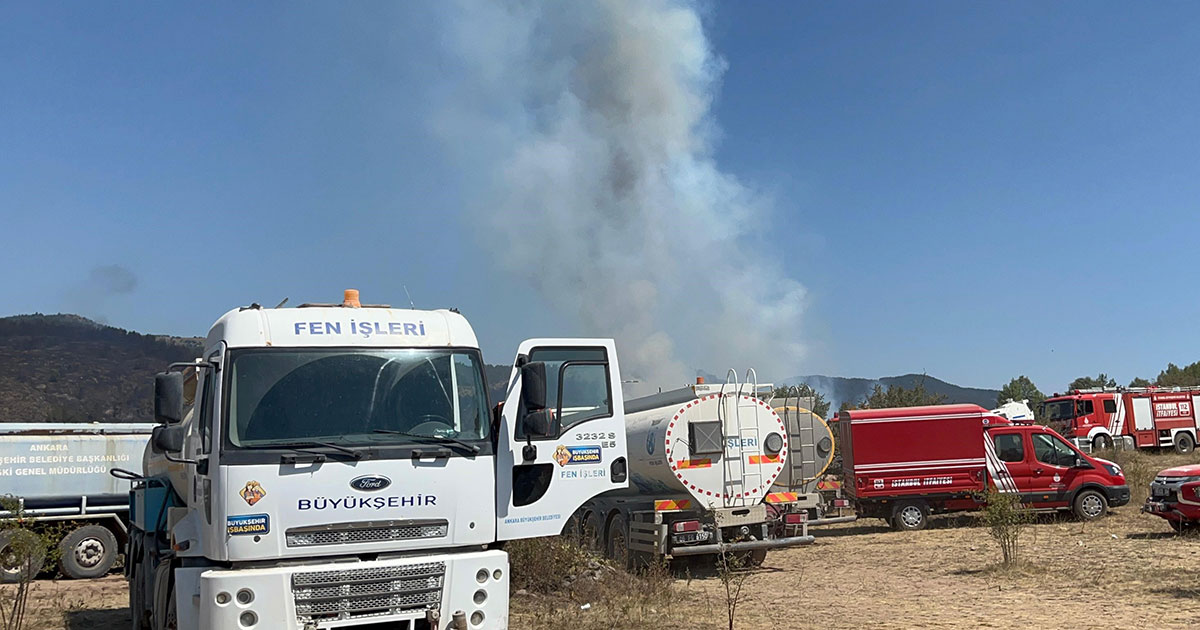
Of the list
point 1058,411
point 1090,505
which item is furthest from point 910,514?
point 1058,411

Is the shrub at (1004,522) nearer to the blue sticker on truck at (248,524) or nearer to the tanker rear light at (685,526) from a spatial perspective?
the tanker rear light at (685,526)

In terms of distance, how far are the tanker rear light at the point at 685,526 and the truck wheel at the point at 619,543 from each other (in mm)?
1243

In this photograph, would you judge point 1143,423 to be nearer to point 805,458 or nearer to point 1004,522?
point 805,458

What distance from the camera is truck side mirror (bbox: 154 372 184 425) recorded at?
7.87m

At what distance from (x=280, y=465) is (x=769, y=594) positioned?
851cm

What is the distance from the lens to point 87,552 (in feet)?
58.7

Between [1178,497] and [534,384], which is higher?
[534,384]

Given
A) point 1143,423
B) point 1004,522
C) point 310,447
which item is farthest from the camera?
point 1143,423

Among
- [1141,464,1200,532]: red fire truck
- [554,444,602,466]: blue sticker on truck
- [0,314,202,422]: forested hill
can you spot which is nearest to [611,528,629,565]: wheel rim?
[554,444,602,466]: blue sticker on truck

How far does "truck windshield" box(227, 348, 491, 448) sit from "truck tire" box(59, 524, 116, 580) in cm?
1224

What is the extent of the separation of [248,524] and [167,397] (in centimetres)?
124

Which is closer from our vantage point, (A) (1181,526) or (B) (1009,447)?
(A) (1181,526)

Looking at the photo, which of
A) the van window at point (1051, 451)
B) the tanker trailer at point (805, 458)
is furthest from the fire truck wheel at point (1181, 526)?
the tanker trailer at point (805, 458)

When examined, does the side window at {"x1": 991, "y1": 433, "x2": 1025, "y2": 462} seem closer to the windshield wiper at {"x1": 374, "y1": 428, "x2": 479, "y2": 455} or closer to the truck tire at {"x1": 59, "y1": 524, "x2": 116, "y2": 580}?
the windshield wiper at {"x1": 374, "y1": 428, "x2": 479, "y2": 455}
